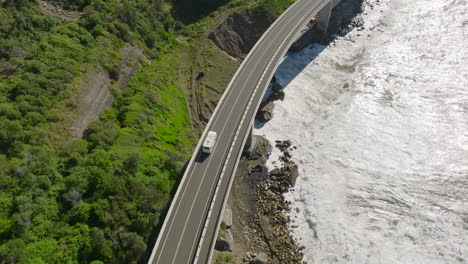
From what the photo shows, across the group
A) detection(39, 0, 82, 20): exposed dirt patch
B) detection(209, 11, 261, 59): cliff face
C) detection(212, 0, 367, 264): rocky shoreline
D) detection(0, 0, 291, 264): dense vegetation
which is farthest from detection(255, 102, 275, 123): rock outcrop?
detection(39, 0, 82, 20): exposed dirt patch

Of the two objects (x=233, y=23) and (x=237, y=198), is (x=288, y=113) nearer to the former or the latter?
(x=237, y=198)

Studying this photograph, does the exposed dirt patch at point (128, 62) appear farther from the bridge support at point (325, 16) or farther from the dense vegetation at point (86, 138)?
the bridge support at point (325, 16)

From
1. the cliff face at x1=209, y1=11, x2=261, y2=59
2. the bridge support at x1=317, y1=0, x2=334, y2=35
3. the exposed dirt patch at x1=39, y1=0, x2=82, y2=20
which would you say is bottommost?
the exposed dirt patch at x1=39, y1=0, x2=82, y2=20

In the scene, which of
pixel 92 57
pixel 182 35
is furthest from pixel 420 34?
pixel 92 57

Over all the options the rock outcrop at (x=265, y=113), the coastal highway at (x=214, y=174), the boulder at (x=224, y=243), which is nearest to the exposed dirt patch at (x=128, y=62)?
the coastal highway at (x=214, y=174)

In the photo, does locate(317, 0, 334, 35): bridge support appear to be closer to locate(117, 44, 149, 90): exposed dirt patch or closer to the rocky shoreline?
the rocky shoreline

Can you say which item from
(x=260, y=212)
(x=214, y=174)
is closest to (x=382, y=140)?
(x=260, y=212)
